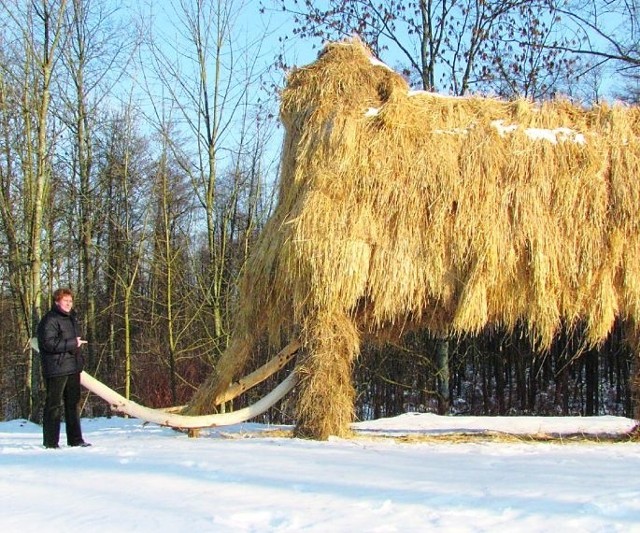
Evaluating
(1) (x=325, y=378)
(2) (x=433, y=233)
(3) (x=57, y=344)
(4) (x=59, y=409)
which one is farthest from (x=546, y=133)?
(4) (x=59, y=409)

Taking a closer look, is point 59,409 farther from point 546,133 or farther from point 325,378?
point 546,133

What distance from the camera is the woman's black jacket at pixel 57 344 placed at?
595 cm

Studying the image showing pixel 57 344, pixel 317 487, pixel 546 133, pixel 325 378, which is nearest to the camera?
pixel 317 487

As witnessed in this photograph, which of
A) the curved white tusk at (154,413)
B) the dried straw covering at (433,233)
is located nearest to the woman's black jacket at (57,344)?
the curved white tusk at (154,413)

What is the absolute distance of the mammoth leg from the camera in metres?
6.14

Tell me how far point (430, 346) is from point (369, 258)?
992 cm

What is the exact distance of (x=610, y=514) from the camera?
3000 mm

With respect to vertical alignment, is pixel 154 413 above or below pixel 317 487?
above

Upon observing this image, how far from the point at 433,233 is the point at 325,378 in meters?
1.61

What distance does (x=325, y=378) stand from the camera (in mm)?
6160

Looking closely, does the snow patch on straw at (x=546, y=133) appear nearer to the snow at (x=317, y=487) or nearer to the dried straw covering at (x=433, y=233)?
the dried straw covering at (x=433, y=233)

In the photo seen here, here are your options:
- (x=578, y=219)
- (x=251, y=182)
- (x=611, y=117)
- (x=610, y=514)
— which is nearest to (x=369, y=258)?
(x=578, y=219)

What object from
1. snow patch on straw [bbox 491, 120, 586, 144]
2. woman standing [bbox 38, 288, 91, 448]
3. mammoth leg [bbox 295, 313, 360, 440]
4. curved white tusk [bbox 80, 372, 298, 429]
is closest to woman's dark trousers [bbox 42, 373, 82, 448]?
woman standing [bbox 38, 288, 91, 448]

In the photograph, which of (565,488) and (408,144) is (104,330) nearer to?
(408,144)
